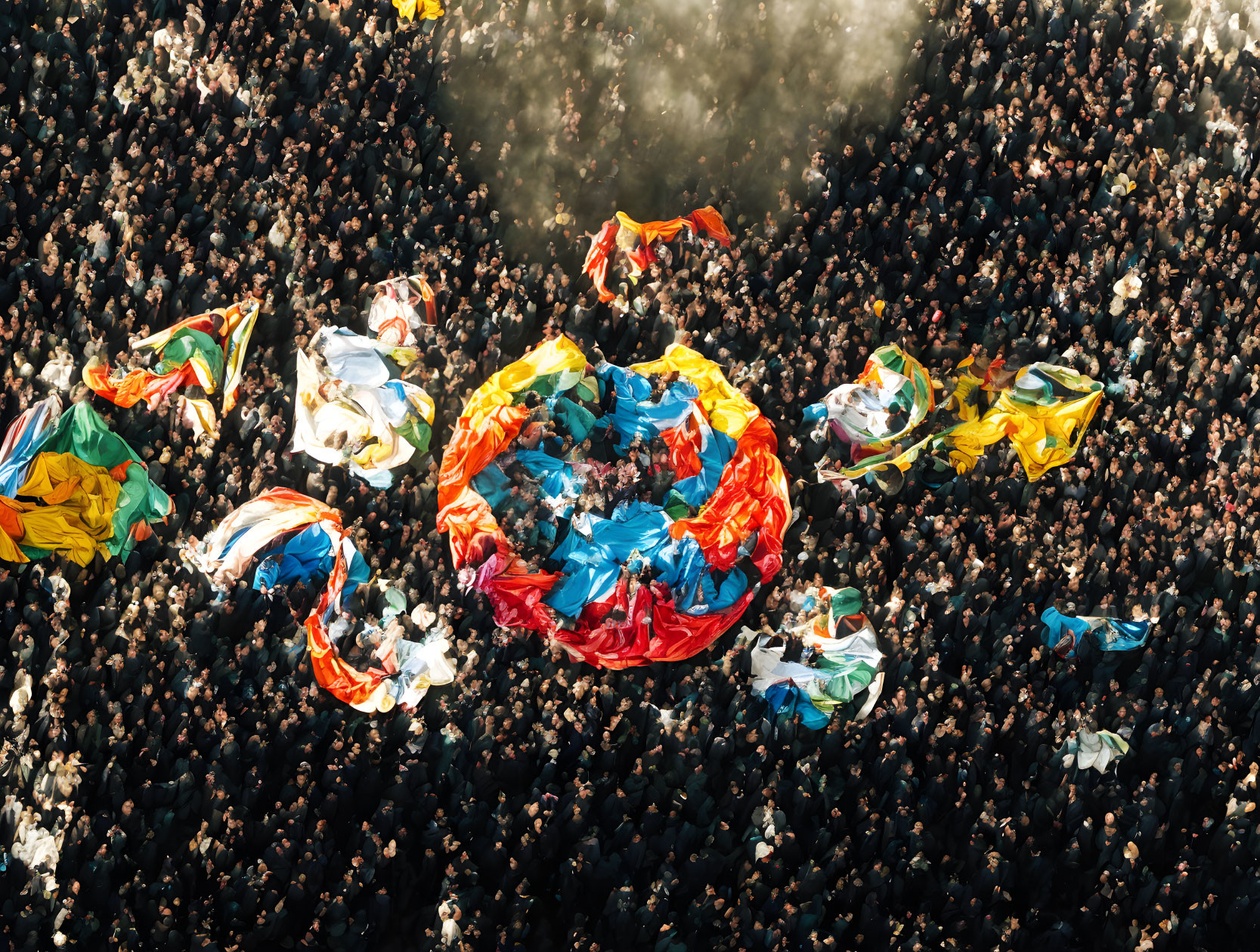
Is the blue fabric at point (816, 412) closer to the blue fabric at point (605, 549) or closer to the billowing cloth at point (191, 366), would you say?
the blue fabric at point (605, 549)

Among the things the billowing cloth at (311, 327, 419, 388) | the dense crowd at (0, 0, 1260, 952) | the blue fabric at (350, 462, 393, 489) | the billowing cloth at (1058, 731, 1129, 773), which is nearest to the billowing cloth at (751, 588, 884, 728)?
the dense crowd at (0, 0, 1260, 952)

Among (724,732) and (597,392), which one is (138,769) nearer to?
(724,732)

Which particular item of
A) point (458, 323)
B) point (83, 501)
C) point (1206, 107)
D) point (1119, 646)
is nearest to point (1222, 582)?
point (1119, 646)

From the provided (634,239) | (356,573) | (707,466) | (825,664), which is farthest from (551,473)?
(825,664)

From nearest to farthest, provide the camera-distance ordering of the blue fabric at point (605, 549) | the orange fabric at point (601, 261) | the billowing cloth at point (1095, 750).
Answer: the billowing cloth at point (1095, 750), the blue fabric at point (605, 549), the orange fabric at point (601, 261)

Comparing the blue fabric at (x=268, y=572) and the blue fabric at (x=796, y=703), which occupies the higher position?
the blue fabric at (x=268, y=572)

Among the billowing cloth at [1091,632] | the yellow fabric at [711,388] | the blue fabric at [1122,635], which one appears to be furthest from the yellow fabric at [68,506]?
the blue fabric at [1122,635]

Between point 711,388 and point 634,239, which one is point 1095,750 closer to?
point 711,388
